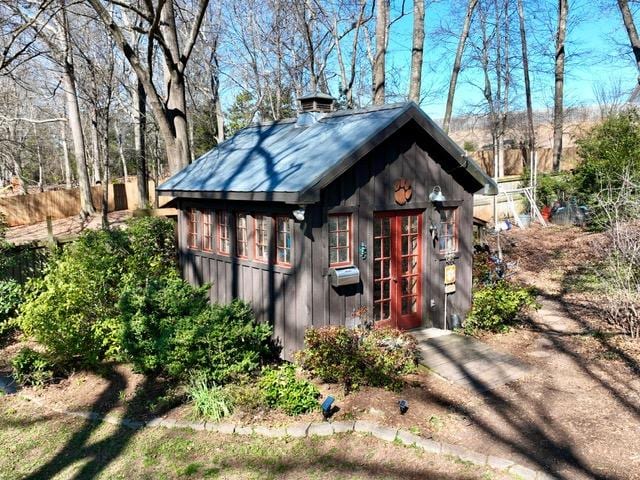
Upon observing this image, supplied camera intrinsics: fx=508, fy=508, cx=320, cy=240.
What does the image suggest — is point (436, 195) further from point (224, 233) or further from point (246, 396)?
point (246, 396)

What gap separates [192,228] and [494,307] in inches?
225

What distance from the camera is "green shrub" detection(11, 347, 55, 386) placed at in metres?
7.59

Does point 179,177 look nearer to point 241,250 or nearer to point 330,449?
point 241,250

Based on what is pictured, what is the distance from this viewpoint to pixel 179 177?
33.2ft

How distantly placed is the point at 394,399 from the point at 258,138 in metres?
5.95

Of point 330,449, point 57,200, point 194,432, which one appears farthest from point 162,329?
point 57,200

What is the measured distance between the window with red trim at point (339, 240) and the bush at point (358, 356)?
1068 mm

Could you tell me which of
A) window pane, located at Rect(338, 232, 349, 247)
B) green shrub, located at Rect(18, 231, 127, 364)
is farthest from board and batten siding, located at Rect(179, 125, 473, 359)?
green shrub, located at Rect(18, 231, 127, 364)

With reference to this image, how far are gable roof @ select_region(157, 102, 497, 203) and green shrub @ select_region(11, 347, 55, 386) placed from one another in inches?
138

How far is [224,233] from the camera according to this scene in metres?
8.81

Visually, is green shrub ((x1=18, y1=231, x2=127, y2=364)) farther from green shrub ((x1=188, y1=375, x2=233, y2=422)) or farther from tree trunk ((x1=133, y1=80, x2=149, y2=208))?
tree trunk ((x1=133, y1=80, x2=149, y2=208))


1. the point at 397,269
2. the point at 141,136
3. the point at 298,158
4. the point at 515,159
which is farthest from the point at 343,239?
the point at 515,159

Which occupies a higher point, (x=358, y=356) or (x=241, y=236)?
(x=241, y=236)

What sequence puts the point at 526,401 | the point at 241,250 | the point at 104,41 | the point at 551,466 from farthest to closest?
the point at 104,41
the point at 241,250
the point at 526,401
the point at 551,466
